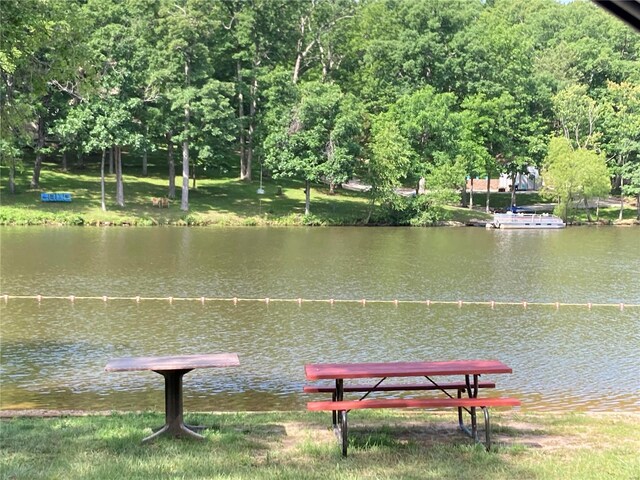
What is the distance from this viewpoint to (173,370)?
7500mm

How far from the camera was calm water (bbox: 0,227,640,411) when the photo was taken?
12836 mm

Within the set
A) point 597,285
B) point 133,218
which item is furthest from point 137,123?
point 597,285

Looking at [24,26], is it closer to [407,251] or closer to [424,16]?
[407,251]

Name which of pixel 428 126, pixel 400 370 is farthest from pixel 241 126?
pixel 400 370

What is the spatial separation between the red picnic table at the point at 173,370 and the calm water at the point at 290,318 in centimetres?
387

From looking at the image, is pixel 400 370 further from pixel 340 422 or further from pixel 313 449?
pixel 313 449

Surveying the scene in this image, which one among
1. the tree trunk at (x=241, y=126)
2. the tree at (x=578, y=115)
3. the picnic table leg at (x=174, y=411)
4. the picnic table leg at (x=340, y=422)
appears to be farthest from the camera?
the tree at (x=578, y=115)

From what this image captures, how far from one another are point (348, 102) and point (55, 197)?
862 inches

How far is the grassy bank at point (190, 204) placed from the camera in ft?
148

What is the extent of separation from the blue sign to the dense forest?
117 inches

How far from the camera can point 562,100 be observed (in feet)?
210

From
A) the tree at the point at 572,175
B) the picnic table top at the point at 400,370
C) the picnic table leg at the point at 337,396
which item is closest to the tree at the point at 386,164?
the tree at the point at 572,175

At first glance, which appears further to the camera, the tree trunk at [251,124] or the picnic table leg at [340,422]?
the tree trunk at [251,124]

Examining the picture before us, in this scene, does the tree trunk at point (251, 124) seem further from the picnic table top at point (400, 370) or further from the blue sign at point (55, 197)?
the picnic table top at point (400, 370)
